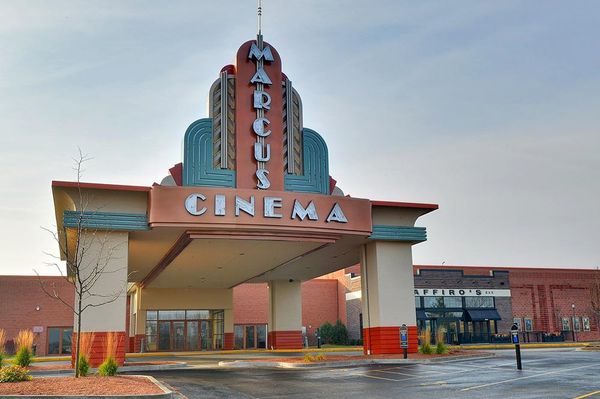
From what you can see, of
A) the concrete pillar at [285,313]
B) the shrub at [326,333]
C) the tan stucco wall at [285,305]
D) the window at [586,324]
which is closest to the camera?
the concrete pillar at [285,313]

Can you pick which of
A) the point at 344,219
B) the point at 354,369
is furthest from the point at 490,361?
the point at 344,219

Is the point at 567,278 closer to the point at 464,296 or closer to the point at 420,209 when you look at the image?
the point at 464,296

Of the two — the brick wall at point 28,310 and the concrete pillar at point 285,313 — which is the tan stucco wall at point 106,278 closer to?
the concrete pillar at point 285,313

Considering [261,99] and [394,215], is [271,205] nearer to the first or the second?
[261,99]

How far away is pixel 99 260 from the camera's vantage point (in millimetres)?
26172

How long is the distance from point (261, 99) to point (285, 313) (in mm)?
24461

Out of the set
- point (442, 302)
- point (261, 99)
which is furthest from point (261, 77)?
point (442, 302)

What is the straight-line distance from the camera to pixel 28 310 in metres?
51.5

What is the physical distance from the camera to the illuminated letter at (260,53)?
94.6 feet

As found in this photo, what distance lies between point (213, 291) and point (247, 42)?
93.1 feet

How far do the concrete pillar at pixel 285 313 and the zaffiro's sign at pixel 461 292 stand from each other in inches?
473

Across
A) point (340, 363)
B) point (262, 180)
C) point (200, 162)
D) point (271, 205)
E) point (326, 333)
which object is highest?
point (200, 162)

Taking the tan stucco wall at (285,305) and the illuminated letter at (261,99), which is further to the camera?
the tan stucco wall at (285,305)

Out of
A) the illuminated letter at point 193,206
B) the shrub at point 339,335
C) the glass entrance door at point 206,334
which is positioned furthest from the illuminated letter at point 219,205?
the shrub at point 339,335
